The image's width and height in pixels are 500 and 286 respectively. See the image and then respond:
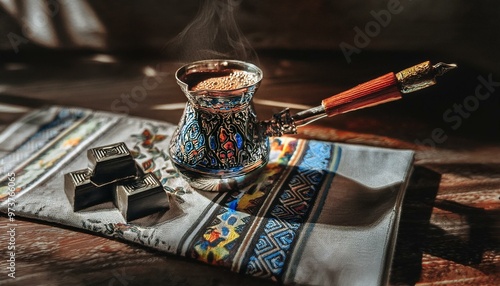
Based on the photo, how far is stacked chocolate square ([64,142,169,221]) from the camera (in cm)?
86

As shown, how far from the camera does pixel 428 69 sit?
83 centimetres

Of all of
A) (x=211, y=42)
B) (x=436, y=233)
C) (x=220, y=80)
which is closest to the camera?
(x=436, y=233)

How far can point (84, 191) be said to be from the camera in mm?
890

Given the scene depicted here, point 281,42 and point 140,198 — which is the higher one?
point 281,42

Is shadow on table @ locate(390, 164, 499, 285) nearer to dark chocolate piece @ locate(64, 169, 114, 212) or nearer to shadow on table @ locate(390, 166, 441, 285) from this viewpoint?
shadow on table @ locate(390, 166, 441, 285)

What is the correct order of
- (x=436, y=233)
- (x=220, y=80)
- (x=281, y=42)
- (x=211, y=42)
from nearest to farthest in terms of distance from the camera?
(x=436, y=233) → (x=220, y=80) → (x=211, y=42) → (x=281, y=42)

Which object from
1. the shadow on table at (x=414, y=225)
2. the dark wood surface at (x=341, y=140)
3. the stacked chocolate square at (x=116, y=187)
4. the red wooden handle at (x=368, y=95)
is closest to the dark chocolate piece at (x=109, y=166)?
the stacked chocolate square at (x=116, y=187)

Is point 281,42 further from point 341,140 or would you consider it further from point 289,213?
point 289,213

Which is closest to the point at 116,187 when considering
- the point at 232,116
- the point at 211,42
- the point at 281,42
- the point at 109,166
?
the point at 109,166

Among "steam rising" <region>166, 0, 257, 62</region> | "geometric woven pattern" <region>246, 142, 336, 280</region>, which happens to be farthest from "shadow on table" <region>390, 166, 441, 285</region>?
"steam rising" <region>166, 0, 257, 62</region>

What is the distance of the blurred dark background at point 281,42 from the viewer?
1.35 m

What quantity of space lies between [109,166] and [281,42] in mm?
990

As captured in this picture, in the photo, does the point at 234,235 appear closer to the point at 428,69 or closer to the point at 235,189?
the point at 235,189

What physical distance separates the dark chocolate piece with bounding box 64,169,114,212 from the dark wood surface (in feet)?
0.20
